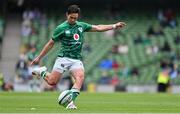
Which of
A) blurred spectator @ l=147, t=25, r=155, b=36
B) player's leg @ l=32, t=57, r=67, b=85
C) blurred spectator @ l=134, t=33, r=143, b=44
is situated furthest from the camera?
blurred spectator @ l=147, t=25, r=155, b=36

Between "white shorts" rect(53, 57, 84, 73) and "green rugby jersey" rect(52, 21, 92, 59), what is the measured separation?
0.10m

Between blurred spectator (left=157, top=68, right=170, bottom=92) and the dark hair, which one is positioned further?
blurred spectator (left=157, top=68, right=170, bottom=92)

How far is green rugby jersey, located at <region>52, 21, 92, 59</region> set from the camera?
17.2 metres

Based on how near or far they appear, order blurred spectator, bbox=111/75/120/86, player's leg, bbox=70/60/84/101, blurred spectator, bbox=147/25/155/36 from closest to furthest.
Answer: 1. player's leg, bbox=70/60/84/101
2. blurred spectator, bbox=111/75/120/86
3. blurred spectator, bbox=147/25/155/36

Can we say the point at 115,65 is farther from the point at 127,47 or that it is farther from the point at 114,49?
the point at 127,47

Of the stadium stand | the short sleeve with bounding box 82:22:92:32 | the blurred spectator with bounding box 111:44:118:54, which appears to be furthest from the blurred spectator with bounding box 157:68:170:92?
the short sleeve with bounding box 82:22:92:32

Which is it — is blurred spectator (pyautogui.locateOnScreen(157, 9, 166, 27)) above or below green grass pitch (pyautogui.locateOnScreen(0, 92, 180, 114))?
above

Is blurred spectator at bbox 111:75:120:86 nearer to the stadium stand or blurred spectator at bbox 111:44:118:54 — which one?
the stadium stand

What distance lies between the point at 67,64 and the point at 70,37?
2.23 feet

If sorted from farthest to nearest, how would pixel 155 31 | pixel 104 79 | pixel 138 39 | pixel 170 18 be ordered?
1. pixel 170 18
2. pixel 155 31
3. pixel 138 39
4. pixel 104 79

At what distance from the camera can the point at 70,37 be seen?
56.4 ft

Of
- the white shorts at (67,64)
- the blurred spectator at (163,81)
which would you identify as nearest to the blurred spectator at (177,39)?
the blurred spectator at (163,81)

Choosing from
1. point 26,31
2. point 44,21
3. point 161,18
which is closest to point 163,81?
point 161,18

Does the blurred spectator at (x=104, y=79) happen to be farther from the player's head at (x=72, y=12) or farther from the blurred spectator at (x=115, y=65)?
the player's head at (x=72, y=12)
